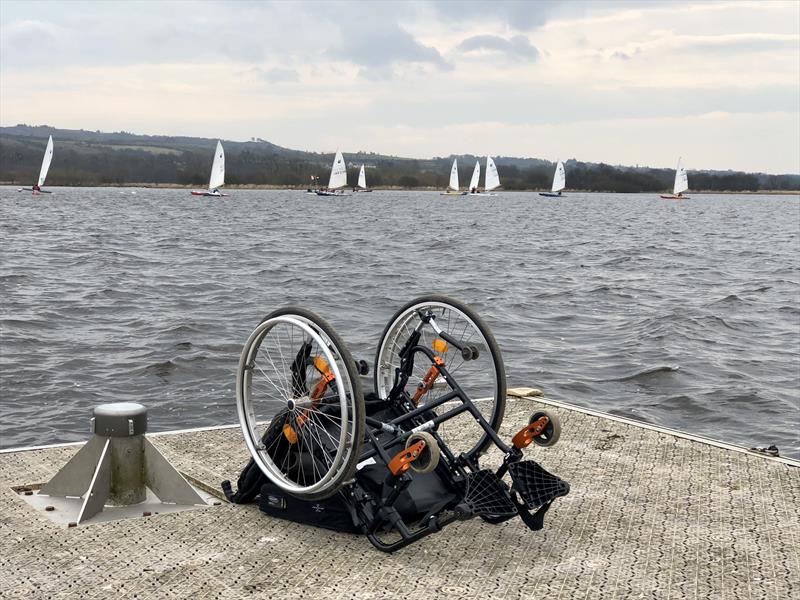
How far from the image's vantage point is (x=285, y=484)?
20.3 feet

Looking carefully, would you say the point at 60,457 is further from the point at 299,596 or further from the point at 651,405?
the point at 651,405

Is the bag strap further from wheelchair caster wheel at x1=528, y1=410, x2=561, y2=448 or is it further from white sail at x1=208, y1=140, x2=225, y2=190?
white sail at x1=208, y1=140, x2=225, y2=190

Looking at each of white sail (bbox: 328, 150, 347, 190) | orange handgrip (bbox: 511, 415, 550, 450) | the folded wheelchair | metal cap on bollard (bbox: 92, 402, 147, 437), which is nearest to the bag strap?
the folded wheelchair

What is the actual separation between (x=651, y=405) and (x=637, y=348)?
5202 mm

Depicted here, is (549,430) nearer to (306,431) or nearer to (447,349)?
(447,349)

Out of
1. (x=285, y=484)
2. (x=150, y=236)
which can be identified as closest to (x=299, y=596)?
(x=285, y=484)

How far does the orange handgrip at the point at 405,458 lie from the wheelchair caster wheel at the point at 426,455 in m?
0.03

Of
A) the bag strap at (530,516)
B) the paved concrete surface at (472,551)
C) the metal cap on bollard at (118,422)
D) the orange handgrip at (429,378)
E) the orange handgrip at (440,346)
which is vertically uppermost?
the orange handgrip at (440,346)

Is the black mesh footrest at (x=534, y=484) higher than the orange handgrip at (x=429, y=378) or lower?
lower

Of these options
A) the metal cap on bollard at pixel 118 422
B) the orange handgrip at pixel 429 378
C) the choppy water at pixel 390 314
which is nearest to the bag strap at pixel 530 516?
the orange handgrip at pixel 429 378

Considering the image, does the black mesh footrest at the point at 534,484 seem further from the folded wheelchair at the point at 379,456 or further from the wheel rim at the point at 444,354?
the wheel rim at the point at 444,354

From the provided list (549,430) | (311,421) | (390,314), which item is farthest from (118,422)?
(390,314)

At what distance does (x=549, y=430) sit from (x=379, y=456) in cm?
109

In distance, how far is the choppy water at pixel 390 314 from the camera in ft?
48.0
